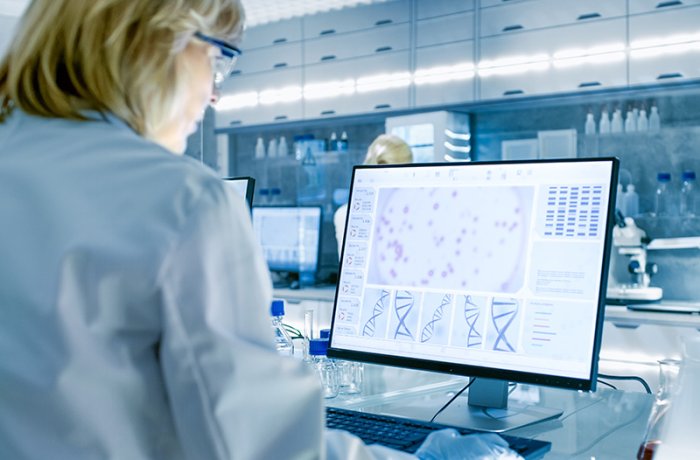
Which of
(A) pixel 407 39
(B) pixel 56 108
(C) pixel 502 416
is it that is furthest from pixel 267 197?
(B) pixel 56 108

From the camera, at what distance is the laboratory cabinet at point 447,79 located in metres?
4.54

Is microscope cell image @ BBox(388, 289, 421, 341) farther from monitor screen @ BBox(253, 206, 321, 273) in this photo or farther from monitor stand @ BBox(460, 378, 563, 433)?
monitor screen @ BBox(253, 206, 321, 273)

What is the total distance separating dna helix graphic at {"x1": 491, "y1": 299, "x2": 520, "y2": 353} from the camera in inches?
53.6

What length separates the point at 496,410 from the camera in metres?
1.48

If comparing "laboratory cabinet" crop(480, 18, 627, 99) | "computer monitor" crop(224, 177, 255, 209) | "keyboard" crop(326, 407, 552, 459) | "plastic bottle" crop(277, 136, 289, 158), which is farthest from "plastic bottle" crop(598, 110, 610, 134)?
"keyboard" crop(326, 407, 552, 459)

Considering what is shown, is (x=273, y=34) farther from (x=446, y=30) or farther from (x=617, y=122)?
(x=617, y=122)

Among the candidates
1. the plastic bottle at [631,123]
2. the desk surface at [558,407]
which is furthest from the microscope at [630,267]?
the desk surface at [558,407]

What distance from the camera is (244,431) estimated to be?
0.75 m

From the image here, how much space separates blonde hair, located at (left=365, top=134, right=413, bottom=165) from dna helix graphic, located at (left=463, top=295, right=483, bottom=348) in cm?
287

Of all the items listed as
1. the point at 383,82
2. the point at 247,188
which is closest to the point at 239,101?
the point at 383,82

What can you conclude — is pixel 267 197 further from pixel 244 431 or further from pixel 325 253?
pixel 244 431

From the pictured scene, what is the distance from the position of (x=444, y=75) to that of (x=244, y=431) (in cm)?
408

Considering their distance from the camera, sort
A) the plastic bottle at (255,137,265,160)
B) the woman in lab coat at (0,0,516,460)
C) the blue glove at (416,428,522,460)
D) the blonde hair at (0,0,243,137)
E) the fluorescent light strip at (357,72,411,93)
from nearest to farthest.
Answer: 1. the woman in lab coat at (0,0,516,460)
2. the blonde hair at (0,0,243,137)
3. the blue glove at (416,428,522,460)
4. the fluorescent light strip at (357,72,411,93)
5. the plastic bottle at (255,137,265,160)

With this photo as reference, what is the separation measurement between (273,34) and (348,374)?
160 inches
